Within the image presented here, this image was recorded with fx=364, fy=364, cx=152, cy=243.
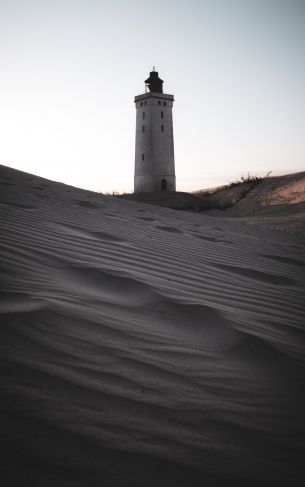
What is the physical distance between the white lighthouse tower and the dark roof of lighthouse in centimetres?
72

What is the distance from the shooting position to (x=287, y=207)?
1382 centimetres

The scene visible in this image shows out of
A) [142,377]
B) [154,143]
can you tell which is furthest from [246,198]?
[142,377]

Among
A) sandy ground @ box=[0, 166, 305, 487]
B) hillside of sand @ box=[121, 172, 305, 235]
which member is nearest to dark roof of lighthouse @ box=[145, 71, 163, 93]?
hillside of sand @ box=[121, 172, 305, 235]

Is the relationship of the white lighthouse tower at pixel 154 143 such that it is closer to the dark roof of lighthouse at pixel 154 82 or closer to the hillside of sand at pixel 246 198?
the dark roof of lighthouse at pixel 154 82

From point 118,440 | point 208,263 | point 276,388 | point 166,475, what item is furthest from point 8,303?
point 208,263

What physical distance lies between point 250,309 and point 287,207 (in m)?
12.8

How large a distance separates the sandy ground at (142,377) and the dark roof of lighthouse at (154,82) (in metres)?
32.4

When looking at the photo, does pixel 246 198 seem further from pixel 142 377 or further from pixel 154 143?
→ pixel 142 377

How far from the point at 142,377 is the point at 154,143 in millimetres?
30556

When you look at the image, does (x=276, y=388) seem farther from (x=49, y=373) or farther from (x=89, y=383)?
(x=49, y=373)

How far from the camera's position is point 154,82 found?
105 feet

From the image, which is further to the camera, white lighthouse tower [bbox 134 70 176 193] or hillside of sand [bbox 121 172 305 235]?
white lighthouse tower [bbox 134 70 176 193]

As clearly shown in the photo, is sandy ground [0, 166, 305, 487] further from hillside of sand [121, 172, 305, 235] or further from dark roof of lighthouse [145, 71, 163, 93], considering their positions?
dark roof of lighthouse [145, 71, 163, 93]

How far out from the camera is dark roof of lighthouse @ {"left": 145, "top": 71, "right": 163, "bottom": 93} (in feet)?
105
